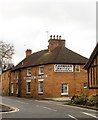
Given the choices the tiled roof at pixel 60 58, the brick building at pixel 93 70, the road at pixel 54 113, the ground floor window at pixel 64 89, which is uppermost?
the tiled roof at pixel 60 58

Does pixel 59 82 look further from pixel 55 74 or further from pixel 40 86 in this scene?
pixel 40 86

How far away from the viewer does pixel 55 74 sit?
136 ft

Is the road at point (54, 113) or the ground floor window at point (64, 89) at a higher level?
the ground floor window at point (64, 89)

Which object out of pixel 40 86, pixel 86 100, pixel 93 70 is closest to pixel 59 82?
pixel 40 86

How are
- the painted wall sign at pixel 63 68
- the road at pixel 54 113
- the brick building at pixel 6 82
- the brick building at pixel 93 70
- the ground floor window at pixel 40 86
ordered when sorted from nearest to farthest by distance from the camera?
the road at pixel 54 113
the brick building at pixel 93 70
the painted wall sign at pixel 63 68
the ground floor window at pixel 40 86
the brick building at pixel 6 82

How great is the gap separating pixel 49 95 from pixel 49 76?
2.72 meters

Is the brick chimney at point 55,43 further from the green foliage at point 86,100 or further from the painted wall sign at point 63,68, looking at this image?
the green foliage at point 86,100

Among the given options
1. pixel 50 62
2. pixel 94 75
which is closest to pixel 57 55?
pixel 50 62

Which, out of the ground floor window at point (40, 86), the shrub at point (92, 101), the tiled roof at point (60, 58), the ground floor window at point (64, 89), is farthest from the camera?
the ground floor window at point (40, 86)

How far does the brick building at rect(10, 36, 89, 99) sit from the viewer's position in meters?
41.2

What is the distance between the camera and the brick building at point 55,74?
41219 millimetres

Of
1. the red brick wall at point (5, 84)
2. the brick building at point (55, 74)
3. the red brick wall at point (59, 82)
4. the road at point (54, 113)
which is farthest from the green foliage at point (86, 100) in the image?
the red brick wall at point (5, 84)

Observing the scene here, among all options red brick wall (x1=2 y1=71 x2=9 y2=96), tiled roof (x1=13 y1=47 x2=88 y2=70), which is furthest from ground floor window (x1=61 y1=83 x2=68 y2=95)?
red brick wall (x1=2 y1=71 x2=9 y2=96)

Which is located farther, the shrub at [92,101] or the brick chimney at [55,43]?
the brick chimney at [55,43]
